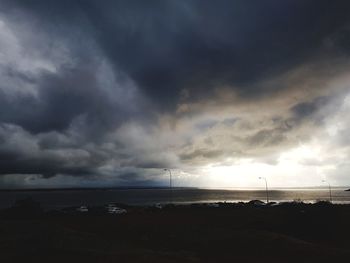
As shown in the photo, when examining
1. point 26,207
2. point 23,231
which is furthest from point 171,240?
point 26,207

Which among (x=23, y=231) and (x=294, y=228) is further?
(x=294, y=228)

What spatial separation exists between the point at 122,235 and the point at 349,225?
104ft

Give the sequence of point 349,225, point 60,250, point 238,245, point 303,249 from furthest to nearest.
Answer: point 349,225 → point 238,245 → point 303,249 → point 60,250

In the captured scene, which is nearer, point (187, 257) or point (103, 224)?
point (187, 257)

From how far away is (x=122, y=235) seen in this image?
46875 millimetres

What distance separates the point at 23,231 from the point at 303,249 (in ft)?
106

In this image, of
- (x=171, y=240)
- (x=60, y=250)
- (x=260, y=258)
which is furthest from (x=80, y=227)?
(x=260, y=258)

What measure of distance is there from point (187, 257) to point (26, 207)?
58.7 meters

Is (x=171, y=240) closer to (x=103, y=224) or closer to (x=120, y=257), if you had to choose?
(x=120, y=257)

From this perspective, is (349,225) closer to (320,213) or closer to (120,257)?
(320,213)

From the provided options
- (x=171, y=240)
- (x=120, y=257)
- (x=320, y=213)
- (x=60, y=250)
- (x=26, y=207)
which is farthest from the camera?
(x=26, y=207)

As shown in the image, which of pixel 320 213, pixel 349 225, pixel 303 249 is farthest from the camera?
pixel 320 213

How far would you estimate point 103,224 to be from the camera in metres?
57.4

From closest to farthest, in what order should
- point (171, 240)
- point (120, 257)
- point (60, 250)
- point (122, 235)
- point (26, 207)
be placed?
point (120, 257) < point (60, 250) < point (171, 240) < point (122, 235) < point (26, 207)
